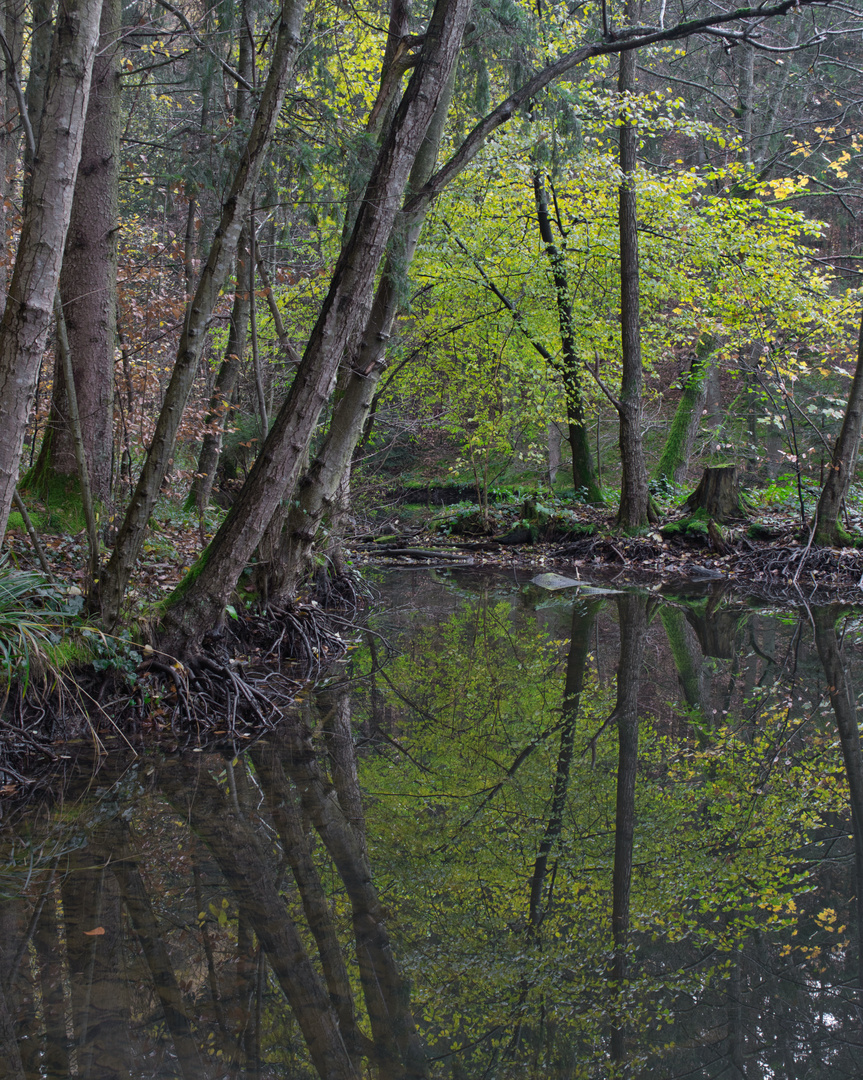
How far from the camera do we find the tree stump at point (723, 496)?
13.1 meters

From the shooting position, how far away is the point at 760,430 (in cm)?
2041

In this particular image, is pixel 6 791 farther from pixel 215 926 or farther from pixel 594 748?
pixel 594 748

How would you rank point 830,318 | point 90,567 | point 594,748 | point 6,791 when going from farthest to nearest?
1. point 830,318
2. point 90,567
3. point 594,748
4. point 6,791

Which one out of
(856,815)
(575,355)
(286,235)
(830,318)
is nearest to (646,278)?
(575,355)

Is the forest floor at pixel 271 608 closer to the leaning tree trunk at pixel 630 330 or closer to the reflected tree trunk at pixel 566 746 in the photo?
the leaning tree trunk at pixel 630 330

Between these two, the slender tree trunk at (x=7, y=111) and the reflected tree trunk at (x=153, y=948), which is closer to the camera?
the reflected tree trunk at (x=153, y=948)

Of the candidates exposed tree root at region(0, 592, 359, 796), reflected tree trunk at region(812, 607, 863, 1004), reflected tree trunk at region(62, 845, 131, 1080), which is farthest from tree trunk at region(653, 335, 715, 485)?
reflected tree trunk at region(62, 845, 131, 1080)

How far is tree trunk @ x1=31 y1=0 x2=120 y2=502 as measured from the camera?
7.94 metres

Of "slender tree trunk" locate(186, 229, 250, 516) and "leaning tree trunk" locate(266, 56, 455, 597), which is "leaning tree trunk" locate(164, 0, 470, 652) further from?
"slender tree trunk" locate(186, 229, 250, 516)

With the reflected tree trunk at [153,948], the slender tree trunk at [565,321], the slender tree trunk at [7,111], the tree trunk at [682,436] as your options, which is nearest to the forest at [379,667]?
the reflected tree trunk at [153,948]

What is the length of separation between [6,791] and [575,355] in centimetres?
1208

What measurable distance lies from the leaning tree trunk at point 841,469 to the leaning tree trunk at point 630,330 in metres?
2.89

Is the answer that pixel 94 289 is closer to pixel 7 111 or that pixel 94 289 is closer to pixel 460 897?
pixel 7 111

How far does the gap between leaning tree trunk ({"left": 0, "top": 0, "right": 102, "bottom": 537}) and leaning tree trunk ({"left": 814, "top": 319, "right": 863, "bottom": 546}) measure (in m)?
10.0
